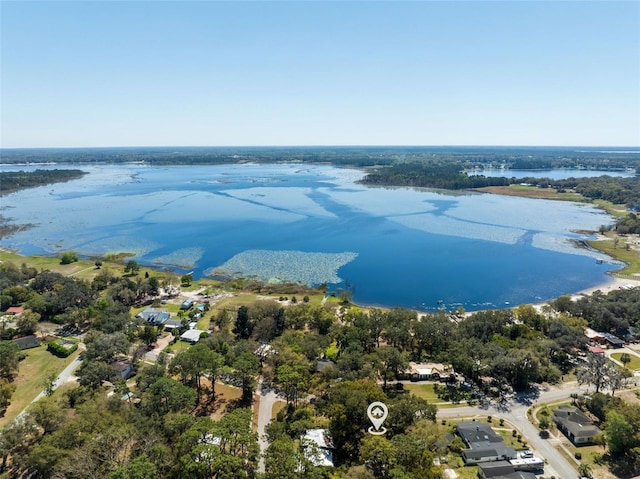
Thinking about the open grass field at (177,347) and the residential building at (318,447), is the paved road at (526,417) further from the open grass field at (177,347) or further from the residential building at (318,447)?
the open grass field at (177,347)

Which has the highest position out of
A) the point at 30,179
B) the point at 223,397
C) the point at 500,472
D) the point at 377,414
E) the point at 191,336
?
the point at 30,179

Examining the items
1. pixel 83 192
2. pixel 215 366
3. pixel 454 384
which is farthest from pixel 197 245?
pixel 83 192

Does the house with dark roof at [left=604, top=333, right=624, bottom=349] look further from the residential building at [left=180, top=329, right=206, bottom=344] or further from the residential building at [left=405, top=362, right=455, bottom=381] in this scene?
the residential building at [left=180, top=329, right=206, bottom=344]

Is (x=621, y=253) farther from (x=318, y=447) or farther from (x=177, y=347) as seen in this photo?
(x=177, y=347)

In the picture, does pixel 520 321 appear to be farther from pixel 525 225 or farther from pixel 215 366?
pixel 525 225

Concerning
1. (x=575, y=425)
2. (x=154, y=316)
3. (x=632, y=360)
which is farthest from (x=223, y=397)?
(x=632, y=360)

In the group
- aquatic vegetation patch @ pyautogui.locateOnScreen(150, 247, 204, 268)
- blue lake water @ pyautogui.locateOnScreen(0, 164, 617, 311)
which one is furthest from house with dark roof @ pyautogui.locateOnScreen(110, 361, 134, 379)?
aquatic vegetation patch @ pyautogui.locateOnScreen(150, 247, 204, 268)
